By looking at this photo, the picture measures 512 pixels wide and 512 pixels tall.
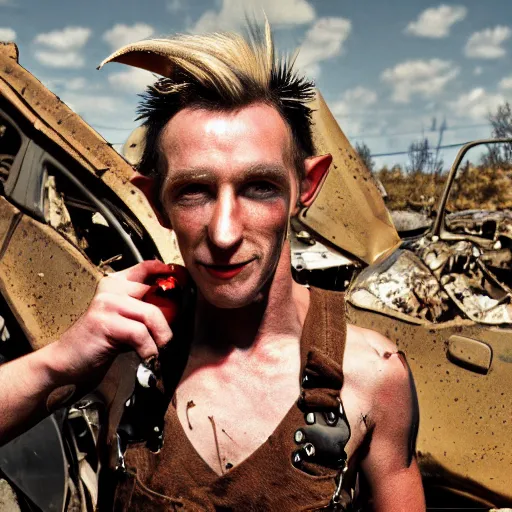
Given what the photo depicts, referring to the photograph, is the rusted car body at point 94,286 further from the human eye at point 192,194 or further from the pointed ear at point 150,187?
the human eye at point 192,194

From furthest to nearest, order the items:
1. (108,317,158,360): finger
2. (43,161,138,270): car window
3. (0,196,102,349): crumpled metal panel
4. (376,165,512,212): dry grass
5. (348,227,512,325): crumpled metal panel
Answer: (376,165,512,212): dry grass < (348,227,512,325): crumpled metal panel < (43,161,138,270): car window < (0,196,102,349): crumpled metal panel < (108,317,158,360): finger

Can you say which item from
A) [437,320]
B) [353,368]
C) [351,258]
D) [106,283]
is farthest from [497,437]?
[106,283]

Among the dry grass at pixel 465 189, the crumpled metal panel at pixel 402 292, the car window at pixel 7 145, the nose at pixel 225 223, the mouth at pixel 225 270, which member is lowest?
the crumpled metal panel at pixel 402 292

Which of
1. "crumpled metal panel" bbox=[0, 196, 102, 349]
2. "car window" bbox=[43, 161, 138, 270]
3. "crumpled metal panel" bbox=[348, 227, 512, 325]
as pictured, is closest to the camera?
"crumpled metal panel" bbox=[0, 196, 102, 349]

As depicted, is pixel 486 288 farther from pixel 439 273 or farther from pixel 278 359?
pixel 278 359

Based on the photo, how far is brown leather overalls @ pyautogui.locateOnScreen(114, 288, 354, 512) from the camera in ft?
4.24

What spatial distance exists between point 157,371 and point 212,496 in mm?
311

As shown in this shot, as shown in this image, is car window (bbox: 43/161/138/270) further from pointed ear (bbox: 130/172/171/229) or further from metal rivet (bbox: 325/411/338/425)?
metal rivet (bbox: 325/411/338/425)

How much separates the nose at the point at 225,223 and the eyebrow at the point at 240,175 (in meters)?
0.04

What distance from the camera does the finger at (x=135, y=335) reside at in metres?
1.18

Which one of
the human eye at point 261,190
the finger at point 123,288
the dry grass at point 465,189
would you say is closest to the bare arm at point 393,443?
the human eye at point 261,190

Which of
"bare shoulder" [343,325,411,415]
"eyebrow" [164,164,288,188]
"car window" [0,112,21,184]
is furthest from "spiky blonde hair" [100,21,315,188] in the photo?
"car window" [0,112,21,184]

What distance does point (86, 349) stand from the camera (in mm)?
1221

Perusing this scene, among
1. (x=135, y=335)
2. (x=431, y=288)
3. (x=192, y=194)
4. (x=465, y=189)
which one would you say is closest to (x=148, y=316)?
(x=135, y=335)
